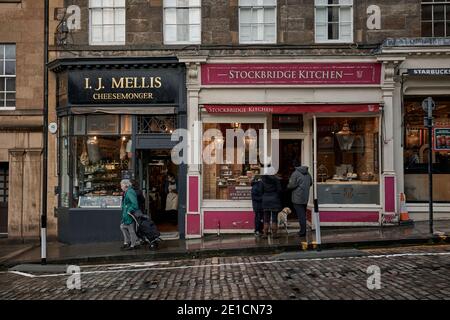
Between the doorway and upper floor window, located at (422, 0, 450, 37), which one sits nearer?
upper floor window, located at (422, 0, 450, 37)

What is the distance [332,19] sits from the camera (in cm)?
1373

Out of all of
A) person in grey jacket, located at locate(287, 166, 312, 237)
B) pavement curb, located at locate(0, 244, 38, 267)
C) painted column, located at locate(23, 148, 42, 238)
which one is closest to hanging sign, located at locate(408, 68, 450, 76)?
person in grey jacket, located at locate(287, 166, 312, 237)

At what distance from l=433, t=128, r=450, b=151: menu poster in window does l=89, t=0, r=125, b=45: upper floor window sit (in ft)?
31.6

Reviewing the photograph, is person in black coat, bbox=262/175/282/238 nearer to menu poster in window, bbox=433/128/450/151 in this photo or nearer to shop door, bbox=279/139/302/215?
shop door, bbox=279/139/302/215

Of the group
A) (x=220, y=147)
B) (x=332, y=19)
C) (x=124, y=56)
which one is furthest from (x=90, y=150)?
(x=332, y=19)

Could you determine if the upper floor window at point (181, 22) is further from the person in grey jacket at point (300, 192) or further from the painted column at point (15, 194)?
the painted column at point (15, 194)

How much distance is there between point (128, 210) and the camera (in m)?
11.3

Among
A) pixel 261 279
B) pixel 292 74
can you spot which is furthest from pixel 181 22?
pixel 261 279

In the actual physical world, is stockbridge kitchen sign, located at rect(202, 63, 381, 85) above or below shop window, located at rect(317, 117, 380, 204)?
above

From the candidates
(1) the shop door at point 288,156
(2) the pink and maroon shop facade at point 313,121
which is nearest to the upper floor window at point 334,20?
(2) the pink and maroon shop facade at point 313,121

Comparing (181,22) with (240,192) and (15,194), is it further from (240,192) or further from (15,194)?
(15,194)

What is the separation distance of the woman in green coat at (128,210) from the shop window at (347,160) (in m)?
5.34

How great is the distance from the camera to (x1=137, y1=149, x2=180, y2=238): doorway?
1402cm

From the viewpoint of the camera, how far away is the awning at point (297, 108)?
13.0m
